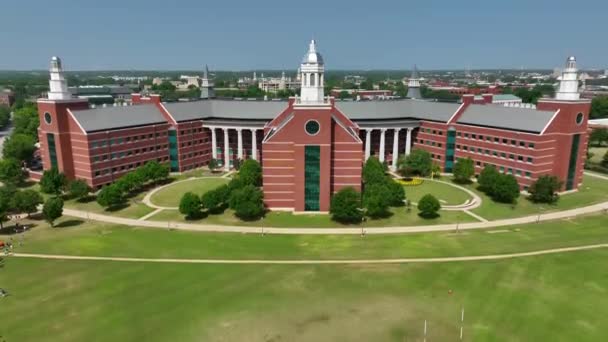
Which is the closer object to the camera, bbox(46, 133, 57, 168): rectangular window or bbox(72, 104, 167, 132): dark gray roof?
bbox(46, 133, 57, 168): rectangular window

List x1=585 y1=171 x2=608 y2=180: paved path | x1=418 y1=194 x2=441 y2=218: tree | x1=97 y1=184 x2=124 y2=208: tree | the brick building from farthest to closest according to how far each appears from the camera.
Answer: x1=585 y1=171 x2=608 y2=180: paved path, the brick building, x1=97 y1=184 x2=124 y2=208: tree, x1=418 y1=194 x2=441 y2=218: tree

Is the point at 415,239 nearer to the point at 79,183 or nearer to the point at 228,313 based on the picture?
the point at 228,313

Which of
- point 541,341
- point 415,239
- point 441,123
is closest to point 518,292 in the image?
point 541,341

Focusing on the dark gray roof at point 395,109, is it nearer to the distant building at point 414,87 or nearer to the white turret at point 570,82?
A: the distant building at point 414,87

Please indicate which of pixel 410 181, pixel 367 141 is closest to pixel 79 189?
pixel 367 141

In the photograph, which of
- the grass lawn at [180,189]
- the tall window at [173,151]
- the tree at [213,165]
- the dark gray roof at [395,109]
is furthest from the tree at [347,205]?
the tall window at [173,151]

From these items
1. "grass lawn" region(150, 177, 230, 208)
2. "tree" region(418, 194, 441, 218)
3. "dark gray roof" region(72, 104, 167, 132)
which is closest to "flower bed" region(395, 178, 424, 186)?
"tree" region(418, 194, 441, 218)

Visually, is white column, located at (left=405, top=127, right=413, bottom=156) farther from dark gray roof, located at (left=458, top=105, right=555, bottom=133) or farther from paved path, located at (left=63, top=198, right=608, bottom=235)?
paved path, located at (left=63, top=198, right=608, bottom=235)
